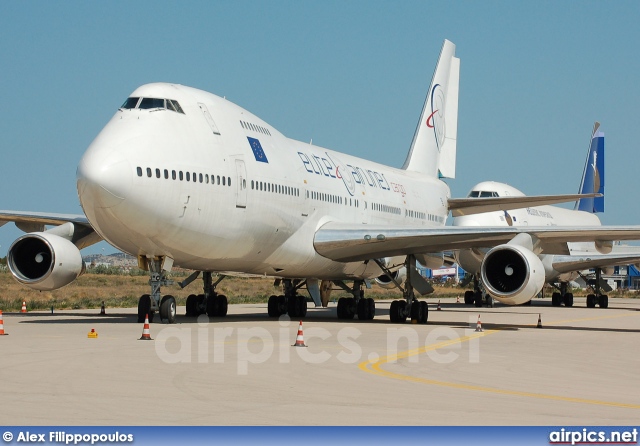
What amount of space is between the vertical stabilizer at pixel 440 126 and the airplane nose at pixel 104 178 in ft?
60.8

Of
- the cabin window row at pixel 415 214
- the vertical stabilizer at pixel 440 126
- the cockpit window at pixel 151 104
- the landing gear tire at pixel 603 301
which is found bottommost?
the landing gear tire at pixel 603 301

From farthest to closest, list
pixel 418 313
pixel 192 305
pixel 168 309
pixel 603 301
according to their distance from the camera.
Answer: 1. pixel 603 301
2. pixel 192 305
3. pixel 418 313
4. pixel 168 309

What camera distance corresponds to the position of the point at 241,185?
20344mm

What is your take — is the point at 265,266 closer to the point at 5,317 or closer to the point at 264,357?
the point at 5,317

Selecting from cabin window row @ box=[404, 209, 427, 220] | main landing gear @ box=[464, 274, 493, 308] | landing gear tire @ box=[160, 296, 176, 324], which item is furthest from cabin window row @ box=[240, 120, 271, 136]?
main landing gear @ box=[464, 274, 493, 308]

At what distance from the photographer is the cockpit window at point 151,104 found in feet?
63.8

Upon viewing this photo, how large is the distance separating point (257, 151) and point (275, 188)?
957 millimetres

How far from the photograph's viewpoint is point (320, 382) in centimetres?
1068

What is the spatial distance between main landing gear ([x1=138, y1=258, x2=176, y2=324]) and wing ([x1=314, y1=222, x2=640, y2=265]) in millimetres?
5117

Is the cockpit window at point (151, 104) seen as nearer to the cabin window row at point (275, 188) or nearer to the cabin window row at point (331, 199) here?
the cabin window row at point (275, 188)

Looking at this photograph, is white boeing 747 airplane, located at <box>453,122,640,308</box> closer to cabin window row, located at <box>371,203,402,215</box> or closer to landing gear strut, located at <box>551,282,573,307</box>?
landing gear strut, located at <box>551,282,573,307</box>

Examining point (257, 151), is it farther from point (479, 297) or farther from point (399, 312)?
point (479, 297)

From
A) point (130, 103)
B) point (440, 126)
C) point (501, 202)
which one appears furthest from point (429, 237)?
point (440, 126)

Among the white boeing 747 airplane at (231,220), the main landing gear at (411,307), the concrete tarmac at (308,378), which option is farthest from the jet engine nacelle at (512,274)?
the main landing gear at (411,307)
